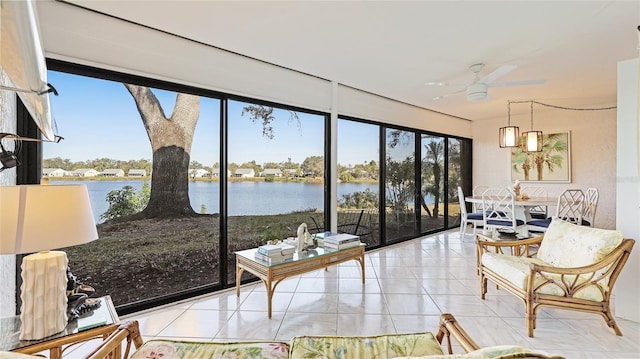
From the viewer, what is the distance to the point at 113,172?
267cm

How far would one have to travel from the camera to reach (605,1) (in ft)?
7.59

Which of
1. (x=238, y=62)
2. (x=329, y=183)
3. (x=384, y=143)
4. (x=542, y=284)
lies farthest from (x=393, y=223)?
(x=238, y=62)

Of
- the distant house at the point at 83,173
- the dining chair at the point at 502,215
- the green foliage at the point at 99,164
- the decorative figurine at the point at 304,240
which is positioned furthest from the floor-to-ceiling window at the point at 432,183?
the distant house at the point at 83,173

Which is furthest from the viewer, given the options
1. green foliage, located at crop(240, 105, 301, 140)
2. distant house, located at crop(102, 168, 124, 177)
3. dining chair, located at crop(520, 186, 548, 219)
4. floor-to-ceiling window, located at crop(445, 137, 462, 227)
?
floor-to-ceiling window, located at crop(445, 137, 462, 227)

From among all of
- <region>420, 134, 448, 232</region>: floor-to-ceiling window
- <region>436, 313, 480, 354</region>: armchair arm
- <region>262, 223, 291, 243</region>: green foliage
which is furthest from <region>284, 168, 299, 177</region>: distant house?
<region>420, 134, 448, 232</region>: floor-to-ceiling window

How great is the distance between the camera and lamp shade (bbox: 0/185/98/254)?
1.10 metres

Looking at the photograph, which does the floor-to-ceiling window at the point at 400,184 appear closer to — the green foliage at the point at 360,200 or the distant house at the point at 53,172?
the green foliage at the point at 360,200

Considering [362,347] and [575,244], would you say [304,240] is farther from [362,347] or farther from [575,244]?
[575,244]

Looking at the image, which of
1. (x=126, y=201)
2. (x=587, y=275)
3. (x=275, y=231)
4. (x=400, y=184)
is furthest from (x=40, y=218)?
(x=400, y=184)

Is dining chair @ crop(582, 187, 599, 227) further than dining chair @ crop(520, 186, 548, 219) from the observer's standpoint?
No

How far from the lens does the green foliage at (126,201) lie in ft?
8.79

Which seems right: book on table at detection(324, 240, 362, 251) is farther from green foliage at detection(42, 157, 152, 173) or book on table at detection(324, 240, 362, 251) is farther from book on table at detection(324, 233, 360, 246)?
green foliage at detection(42, 157, 152, 173)

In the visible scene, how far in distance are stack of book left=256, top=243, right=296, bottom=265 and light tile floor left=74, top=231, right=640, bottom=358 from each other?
484mm

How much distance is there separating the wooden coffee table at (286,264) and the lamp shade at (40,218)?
1.55 metres
